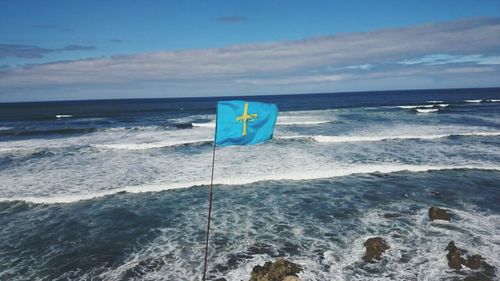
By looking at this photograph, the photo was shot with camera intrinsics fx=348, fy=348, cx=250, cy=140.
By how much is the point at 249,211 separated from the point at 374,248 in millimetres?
5075

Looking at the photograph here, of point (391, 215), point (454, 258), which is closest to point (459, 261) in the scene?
point (454, 258)

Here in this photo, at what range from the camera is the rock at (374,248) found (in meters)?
9.33

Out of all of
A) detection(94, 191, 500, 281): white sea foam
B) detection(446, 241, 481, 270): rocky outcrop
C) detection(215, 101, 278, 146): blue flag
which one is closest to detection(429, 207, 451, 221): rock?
detection(94, 191, 500, 281): white sea foam

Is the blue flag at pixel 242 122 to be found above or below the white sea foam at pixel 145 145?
above

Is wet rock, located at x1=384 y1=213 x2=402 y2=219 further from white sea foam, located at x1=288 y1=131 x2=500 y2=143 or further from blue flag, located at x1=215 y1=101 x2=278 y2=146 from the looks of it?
white sea foam, located at x1=288 y1=131 x2=500 y2=143

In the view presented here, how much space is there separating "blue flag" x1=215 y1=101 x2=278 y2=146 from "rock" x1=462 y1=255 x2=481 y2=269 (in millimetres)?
5929

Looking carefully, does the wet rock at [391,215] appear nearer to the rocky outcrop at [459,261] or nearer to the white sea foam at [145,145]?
the rocky outcrop at [459,261]

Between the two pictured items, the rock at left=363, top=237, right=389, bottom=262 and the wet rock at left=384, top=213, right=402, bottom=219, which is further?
the wet rock at left=384, top=213, right=402, bottom=219

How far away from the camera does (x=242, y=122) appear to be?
7.79 metres

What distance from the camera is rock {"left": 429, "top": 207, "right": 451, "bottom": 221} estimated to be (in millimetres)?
11617

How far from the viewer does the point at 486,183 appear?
15.6 metres

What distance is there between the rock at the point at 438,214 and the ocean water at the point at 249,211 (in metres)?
0.30

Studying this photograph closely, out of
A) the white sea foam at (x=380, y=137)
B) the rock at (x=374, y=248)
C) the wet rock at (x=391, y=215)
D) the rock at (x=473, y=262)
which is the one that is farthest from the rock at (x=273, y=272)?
the white sea foam at (x=380, y=137)

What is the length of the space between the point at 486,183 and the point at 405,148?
890 cm
